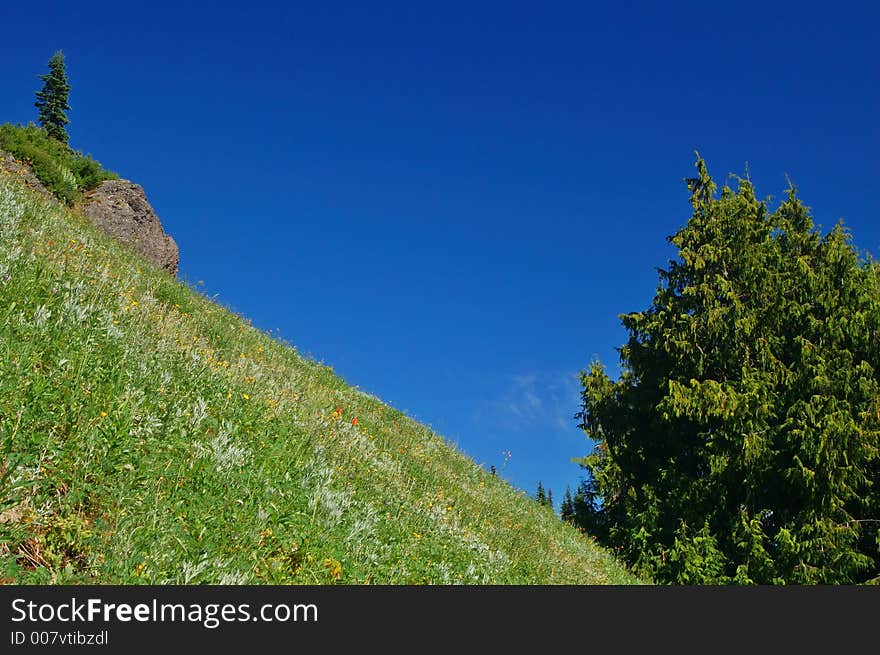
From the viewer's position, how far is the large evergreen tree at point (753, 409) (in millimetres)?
18109

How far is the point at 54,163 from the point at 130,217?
3.62m

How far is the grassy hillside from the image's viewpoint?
4.19 meters

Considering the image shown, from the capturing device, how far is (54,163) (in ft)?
80.0

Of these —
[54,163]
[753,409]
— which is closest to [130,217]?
[54,163]

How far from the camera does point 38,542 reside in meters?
4.01

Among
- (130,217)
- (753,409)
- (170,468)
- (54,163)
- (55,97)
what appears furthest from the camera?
(55,97)

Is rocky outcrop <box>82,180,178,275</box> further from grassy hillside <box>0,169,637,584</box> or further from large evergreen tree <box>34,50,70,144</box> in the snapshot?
large evergreen tree <box>34,50,70,144</box>

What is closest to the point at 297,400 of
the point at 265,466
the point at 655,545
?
the point at 265,466

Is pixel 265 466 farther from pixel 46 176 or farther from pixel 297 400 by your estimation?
pixel 46 176

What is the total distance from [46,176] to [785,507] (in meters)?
30.4

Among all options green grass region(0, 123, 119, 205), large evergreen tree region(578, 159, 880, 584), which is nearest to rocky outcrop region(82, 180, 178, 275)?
green grass region(0, 123, 119, 205)

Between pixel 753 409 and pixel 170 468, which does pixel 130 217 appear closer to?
pixel 170 468

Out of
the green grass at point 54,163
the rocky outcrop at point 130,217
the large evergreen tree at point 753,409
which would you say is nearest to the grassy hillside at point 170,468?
the large evergreen tree at point 753,409

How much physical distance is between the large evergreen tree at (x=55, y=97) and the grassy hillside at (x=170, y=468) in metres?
49.5
